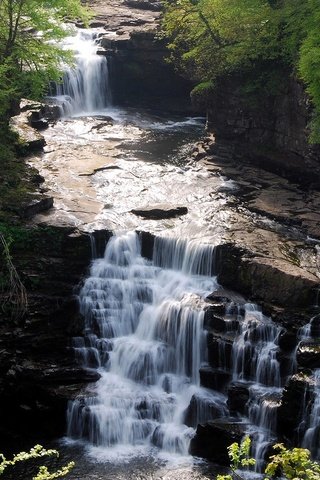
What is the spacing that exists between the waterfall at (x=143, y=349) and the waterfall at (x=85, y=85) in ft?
52.0

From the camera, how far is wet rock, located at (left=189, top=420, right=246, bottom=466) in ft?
46.9

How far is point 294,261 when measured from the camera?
1747cm

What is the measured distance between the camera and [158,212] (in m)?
Answer: 20.5

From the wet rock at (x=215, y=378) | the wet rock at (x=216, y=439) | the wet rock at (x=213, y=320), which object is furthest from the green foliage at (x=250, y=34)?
the wet rock at (x=216, y=439)

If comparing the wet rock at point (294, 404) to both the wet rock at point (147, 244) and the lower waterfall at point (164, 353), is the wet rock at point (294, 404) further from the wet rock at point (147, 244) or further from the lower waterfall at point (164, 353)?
the wet rock at point (147, 244)

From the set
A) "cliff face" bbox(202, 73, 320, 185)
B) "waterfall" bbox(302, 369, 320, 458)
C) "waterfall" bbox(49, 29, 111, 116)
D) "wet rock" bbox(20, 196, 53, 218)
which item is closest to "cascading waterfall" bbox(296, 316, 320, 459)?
"waterfall" bbox(302, 369, 320, 458)

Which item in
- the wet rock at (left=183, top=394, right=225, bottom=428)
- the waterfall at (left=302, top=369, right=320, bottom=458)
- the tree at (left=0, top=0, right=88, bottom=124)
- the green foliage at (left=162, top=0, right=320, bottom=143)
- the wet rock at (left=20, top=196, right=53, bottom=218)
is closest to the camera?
the waterfall at (left=302, top=369, right=320, bottom=458)

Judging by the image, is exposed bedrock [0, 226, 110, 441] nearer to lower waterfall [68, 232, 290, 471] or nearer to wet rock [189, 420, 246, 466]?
lower waterfall [68, 232, 290, 471]

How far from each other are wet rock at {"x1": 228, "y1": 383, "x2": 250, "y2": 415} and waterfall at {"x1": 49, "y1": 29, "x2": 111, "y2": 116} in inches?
813

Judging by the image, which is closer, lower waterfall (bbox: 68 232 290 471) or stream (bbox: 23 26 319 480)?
stream (bbox: 23 26 319 480)

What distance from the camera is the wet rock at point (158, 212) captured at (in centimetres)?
2042

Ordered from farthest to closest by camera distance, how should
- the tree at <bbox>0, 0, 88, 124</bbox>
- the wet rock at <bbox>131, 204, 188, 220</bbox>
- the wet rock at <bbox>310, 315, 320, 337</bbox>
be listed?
the tree at <bbox>0, 0, 88, 124</bbox> < the wet rock at <bbox>131, 204, 188, 220</bbox> < the wet rock at <bbox>310, 315, 320, 337</bbox>

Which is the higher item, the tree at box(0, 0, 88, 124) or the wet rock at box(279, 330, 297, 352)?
the tree at box(0, 0, 88, 124)

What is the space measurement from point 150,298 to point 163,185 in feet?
21.0
